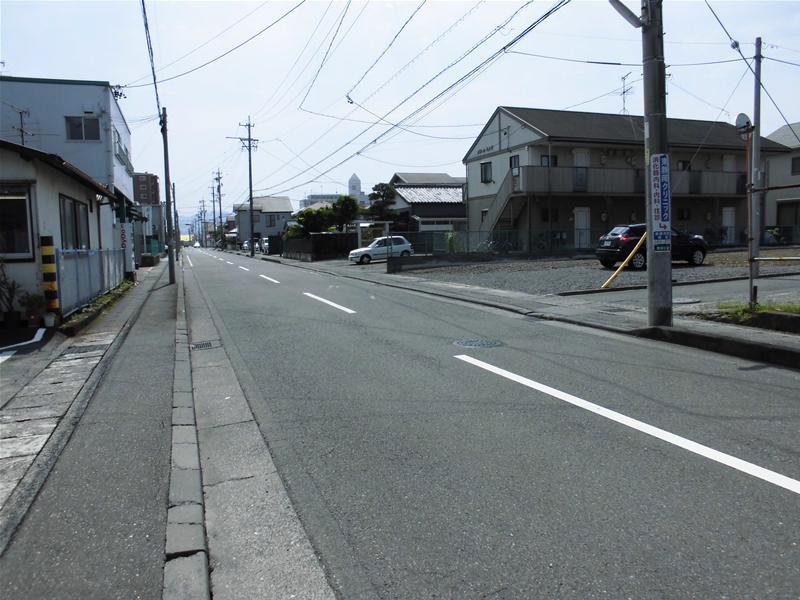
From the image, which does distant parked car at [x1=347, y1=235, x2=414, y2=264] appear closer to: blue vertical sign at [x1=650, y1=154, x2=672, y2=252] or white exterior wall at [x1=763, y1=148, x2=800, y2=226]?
white exterior wall at [x1=763, y1=148, x2=800, y2=226]

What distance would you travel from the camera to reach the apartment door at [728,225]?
129 ft

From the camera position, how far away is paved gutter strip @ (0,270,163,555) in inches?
163

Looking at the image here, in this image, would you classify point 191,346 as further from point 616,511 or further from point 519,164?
point 519,164

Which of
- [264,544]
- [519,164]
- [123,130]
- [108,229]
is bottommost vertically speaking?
[264,544]

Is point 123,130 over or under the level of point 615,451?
over

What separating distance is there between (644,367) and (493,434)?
3.35 metres

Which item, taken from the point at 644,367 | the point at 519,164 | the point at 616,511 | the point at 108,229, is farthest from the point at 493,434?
the point at 519,164

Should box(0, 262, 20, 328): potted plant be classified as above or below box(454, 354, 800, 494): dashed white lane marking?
above

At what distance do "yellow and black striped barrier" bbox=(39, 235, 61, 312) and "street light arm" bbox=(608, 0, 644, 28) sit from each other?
10375mm

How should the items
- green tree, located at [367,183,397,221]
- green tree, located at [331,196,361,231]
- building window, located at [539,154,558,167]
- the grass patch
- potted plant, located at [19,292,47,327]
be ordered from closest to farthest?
the grass patch < potted plant, located at [19,292,47,327] < building window, located at [539,154,558,167] < green tree, located at [367,183,397,221] < green tree, located at [331,196,361,231]

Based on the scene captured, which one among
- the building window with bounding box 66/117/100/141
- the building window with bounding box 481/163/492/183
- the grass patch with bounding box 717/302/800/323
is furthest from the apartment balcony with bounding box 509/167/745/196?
the grass patch with bounding box 717/302/800/323

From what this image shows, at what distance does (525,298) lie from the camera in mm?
15148

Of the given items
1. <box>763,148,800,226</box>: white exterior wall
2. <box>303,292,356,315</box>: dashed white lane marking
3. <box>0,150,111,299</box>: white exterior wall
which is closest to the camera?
<box>0,150,111,299</box>: white exterior wall

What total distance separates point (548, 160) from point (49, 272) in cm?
2984
